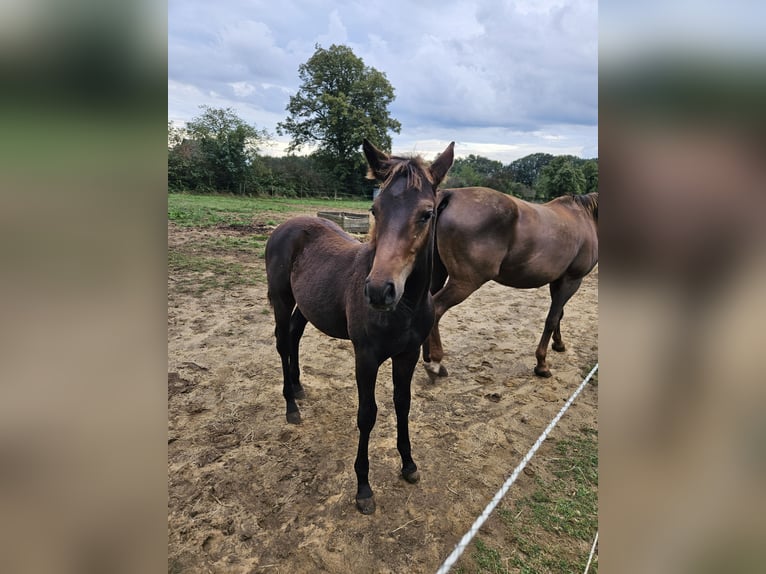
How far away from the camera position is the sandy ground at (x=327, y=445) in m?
2.03

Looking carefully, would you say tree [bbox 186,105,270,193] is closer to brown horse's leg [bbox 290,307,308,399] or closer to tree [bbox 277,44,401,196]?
tree [bbox 277,44,401,196]

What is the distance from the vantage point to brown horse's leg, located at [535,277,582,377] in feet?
13.0

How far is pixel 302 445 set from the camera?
2.80m

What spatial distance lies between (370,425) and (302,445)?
2.57 feet

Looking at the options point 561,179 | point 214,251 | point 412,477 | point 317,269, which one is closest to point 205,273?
point 214,251

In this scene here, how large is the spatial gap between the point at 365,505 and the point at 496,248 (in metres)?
2.68

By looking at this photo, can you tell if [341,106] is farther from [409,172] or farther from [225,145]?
[409,172]

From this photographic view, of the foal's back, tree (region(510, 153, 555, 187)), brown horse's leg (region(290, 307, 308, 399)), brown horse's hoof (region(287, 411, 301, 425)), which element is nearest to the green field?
brown horse's leg (region(290, 307, 308, 399))

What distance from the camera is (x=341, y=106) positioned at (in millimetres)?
26406

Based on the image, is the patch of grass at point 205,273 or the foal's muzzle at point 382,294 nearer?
the foal's muzzle at point 382,294

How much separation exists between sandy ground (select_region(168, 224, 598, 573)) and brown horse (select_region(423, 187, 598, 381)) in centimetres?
56

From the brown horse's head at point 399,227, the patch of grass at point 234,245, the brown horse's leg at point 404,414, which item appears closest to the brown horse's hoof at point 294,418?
the brown horse's leg at point 404,414

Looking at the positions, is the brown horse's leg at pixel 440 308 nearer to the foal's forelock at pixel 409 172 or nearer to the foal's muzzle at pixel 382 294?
the foal's forelock at pixel 409 172
